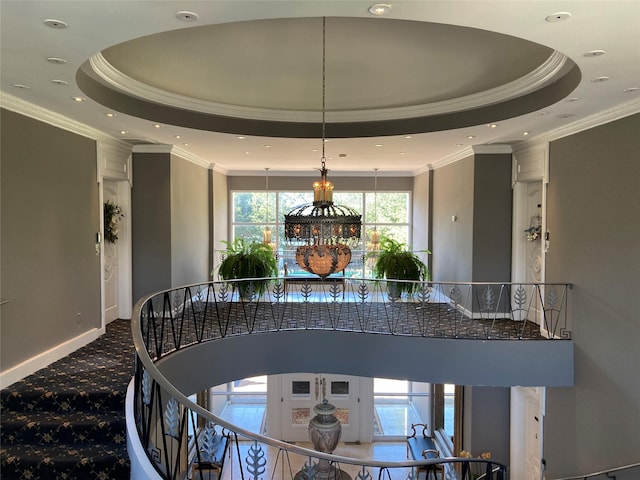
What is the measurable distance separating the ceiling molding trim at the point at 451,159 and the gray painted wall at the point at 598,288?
5.54 ft

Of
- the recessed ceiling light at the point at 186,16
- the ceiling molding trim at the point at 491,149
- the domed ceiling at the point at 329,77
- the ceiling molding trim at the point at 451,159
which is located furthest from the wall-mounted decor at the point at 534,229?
the recessed ceiling light at the point at 186,16

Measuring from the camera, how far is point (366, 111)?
691 centimetres

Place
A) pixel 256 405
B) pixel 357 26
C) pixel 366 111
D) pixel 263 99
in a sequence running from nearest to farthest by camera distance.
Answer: pixel 357 26
pixel 263 99
pixel 366 111
pixel 256 405

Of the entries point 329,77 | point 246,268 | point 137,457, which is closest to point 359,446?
point 246,268

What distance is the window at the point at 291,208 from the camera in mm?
12391

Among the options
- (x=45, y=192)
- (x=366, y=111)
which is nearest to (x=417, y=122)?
(x=366, y=111)

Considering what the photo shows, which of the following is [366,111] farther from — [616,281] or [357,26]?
[616,281]

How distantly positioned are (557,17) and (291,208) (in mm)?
9813

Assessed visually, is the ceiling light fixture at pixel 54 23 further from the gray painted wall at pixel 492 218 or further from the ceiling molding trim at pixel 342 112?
the gray painted wall at pixel 492 218

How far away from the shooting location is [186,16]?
9.64 feet

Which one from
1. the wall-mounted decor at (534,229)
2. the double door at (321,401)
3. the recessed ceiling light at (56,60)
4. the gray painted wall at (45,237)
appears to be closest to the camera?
the recessed ceiling light at (56,60)

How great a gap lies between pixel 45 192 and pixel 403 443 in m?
9.05

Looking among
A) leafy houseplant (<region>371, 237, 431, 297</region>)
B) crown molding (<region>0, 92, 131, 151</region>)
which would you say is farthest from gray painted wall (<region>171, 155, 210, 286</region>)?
leafy houseplant (<region>371, 237, 431, 297</region>)

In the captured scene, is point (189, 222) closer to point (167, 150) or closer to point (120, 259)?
point (120, 259)
